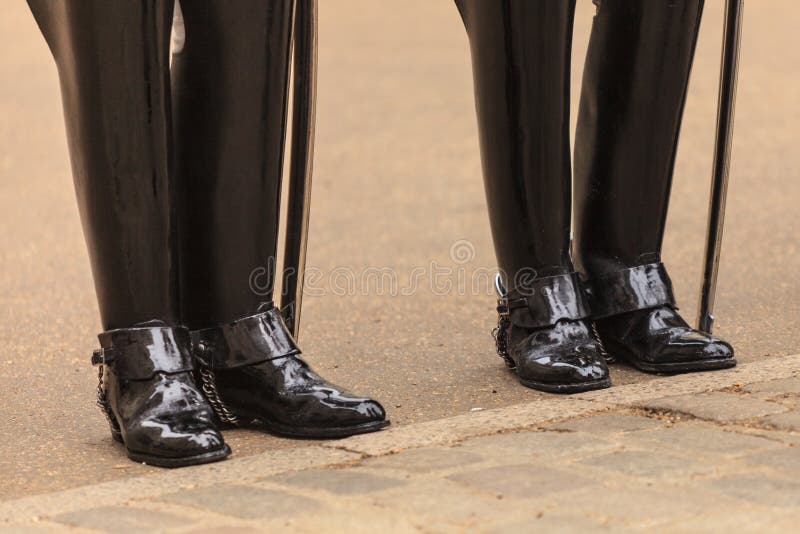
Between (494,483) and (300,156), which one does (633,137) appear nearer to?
(300,156)

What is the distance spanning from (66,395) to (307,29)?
0.78 meters

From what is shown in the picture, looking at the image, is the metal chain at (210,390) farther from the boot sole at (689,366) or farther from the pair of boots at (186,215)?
the boot sole at (689,366)

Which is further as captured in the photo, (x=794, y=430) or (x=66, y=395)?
(x=66, y=395)

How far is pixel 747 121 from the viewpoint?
243 inches

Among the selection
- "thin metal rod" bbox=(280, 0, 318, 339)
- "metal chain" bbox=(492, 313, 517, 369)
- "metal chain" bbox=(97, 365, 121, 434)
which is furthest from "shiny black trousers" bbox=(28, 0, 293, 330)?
"metal chain" bbox=(492, 313, 517, 369)

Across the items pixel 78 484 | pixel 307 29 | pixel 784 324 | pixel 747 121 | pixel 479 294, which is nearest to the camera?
pixel 78 484

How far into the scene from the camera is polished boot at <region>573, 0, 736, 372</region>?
264cm

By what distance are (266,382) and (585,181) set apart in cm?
82

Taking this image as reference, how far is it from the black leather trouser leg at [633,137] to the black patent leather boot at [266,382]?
680 mm

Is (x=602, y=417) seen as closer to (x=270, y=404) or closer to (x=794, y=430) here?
(x=794, y=430)

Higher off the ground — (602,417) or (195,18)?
(195,18)

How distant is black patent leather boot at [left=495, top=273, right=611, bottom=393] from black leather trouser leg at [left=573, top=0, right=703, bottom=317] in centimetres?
14

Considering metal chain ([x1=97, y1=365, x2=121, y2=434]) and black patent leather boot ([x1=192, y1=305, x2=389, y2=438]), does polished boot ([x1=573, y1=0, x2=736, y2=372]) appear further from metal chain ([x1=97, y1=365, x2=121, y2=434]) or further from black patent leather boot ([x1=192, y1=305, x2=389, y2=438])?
metal chain ([x1=97, y1=365, x2=121, y2=434])

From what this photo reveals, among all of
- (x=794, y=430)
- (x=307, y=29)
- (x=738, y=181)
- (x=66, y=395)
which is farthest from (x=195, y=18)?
(x=738, y=181)
